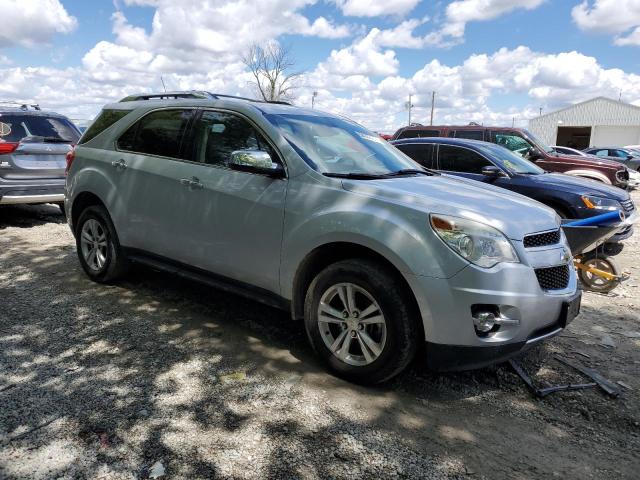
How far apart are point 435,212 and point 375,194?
42 centimetres

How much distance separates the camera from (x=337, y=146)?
13.0 feet

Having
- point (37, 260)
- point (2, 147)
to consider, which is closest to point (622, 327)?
point (37, 260)

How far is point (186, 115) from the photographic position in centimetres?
437

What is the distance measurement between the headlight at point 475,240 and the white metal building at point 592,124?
5122 centimetres

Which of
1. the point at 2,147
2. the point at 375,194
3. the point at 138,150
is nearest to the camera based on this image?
the point at 375,194

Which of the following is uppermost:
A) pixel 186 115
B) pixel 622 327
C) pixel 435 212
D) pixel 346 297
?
pixel 186 115

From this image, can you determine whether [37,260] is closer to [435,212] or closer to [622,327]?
[435,212]

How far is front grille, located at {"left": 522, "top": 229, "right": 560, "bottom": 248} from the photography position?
3.11 metres

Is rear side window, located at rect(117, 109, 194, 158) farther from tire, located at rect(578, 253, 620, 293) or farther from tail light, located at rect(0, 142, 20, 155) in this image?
tire, located at rect(578, 253, 620, 293)

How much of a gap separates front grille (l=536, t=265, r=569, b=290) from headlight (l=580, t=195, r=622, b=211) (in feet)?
12.3

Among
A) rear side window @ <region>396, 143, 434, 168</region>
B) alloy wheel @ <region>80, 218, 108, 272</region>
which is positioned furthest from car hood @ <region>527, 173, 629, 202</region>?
alloy wheel @ <region>80, 218, 108, 272</region>

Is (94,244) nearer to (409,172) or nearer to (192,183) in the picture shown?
(192,183)

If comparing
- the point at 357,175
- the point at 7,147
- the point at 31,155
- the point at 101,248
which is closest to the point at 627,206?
the point at 357,175

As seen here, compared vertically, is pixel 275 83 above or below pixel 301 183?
above
